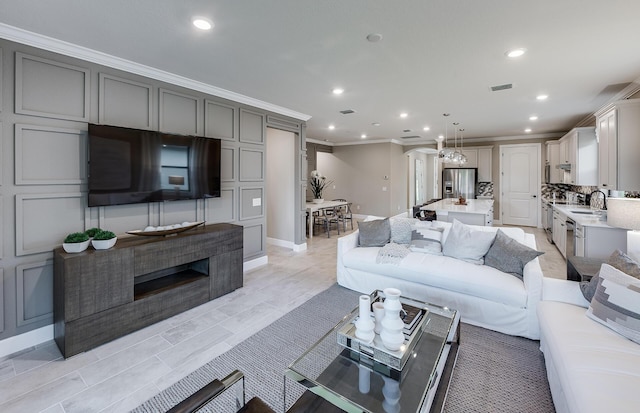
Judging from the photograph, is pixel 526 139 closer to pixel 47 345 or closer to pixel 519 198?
pixel 519 198

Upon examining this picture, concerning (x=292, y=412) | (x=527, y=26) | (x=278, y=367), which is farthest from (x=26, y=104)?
(x=527, y=26)

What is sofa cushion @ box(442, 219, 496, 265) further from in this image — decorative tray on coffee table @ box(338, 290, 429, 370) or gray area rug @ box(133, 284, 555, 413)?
decorative tray on coffee table @ box(338, 290, 429, 370)

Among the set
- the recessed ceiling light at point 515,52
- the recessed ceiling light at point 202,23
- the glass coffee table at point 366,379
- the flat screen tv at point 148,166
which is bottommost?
the glass coffee table at point 366,379

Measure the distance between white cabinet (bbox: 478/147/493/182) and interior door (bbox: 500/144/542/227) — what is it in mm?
302

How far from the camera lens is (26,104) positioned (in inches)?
99.5

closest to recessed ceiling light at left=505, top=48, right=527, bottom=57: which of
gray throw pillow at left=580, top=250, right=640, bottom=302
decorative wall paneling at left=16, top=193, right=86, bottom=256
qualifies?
gray throw pillow at left=580, top=250, right=640, bottom=302

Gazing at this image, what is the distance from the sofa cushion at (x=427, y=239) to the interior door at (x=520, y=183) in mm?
6140

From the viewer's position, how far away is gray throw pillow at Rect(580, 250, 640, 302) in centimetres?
199

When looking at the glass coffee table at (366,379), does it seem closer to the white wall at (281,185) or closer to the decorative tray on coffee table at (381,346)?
the decorative tray on coffee table at (381,346)

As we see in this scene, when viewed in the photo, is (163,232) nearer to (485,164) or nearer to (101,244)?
(101,244)

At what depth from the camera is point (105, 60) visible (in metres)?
2.93

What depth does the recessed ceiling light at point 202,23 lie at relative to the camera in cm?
227

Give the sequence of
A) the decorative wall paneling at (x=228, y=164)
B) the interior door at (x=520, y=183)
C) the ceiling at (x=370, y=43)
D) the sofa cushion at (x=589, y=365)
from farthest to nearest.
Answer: the interior door at (x=520, y=183) → the decorative wall paneling at (x=228, y=164) → the ceiling at (x=370, y=43) → the sofa cushion at (x=589, y=365)

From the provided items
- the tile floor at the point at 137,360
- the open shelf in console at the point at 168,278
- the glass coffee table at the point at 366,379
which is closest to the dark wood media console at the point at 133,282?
the open shelf in console at the point at 168,278
